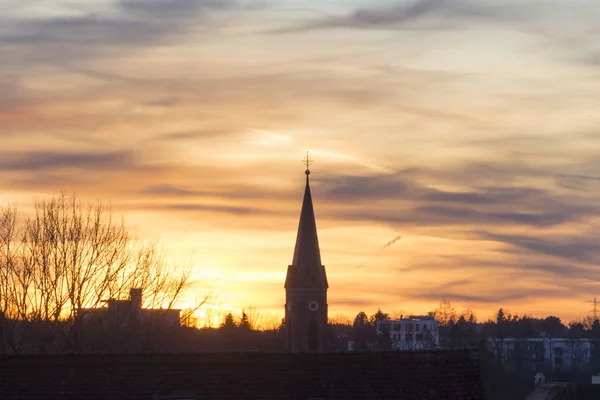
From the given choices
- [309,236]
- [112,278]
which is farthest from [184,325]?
→ [309,236]

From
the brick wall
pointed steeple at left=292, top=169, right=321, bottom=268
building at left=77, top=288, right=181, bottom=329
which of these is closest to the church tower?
pointed steeple at left=292, top=169, right=321, bottom=268

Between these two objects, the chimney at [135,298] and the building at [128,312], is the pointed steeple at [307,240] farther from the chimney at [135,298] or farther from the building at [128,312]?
the chimney at [135,298]

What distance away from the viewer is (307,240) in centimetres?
13312

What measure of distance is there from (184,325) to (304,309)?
6045 cm

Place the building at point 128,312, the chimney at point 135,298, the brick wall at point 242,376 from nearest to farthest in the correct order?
the brick wall at point 242,376 < the building at point 128,312 < the chimney at point 135,298

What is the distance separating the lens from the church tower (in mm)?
132750

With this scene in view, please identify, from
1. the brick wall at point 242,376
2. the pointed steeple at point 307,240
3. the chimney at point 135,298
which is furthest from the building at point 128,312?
Answer: the pointed steeple at point 307,240

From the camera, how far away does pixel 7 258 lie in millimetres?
64750

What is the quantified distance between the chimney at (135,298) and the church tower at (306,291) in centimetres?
6047

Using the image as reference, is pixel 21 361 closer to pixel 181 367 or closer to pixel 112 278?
pixel 181 367

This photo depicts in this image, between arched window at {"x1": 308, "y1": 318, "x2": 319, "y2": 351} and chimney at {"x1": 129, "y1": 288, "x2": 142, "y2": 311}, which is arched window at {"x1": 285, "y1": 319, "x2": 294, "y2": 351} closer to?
arched window at {"x1": 308, "y1": 318, "x2": 319, "y2": 351}

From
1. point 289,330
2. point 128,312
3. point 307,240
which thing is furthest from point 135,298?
point 289,330

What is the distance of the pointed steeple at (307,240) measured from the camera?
132 meters

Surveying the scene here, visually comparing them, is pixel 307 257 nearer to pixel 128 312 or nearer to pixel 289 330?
pixel 289 330
